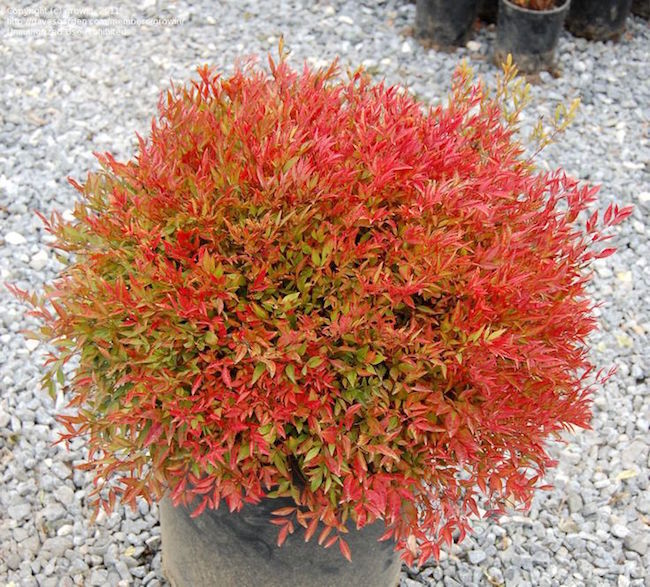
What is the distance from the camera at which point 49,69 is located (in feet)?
15.0

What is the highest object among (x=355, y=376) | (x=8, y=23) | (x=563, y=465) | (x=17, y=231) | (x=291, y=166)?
(x=291, y=166)

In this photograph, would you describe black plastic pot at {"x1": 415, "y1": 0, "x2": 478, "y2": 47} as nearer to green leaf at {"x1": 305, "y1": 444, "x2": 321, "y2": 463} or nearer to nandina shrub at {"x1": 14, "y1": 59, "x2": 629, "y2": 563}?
nandina shrub at {"x1": 14, "y1": 59, "x2": 629, "y2": 563}

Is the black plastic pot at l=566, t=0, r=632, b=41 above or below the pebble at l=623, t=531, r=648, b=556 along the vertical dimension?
above

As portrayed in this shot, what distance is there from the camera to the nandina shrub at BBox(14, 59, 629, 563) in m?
1.69

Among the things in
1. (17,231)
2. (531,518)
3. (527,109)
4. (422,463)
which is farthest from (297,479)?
→ (527,109)

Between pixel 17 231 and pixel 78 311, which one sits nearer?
pixel 78 311

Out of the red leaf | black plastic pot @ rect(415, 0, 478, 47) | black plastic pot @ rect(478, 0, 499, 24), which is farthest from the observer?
black plastic pot @ rect(478, 0, 499, 24)

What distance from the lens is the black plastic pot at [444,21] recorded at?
4.86 meters

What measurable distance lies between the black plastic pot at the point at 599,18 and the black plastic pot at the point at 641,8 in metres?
0.25

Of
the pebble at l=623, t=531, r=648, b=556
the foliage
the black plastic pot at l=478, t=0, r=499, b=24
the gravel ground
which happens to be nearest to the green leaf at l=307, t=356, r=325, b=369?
the gravel ground

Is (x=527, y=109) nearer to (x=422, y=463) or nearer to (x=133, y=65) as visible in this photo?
(x=133, y=65)

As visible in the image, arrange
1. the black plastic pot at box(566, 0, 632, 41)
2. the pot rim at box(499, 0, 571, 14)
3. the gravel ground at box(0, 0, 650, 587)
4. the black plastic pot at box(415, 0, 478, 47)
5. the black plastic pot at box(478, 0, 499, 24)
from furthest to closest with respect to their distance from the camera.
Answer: the black plastic pot at box(478, 0, 499, 24) < the black plastic pot at box(566, 0, 632, 41) < the black plastic pot at box(415, 0, 478, 47) < the pot rim at box(499, 0, 571, 14) < the gravel ground at box(0, 0, 650, 587)

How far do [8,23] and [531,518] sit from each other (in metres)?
4.13

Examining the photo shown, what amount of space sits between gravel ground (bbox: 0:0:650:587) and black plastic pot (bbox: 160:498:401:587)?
42 cm
